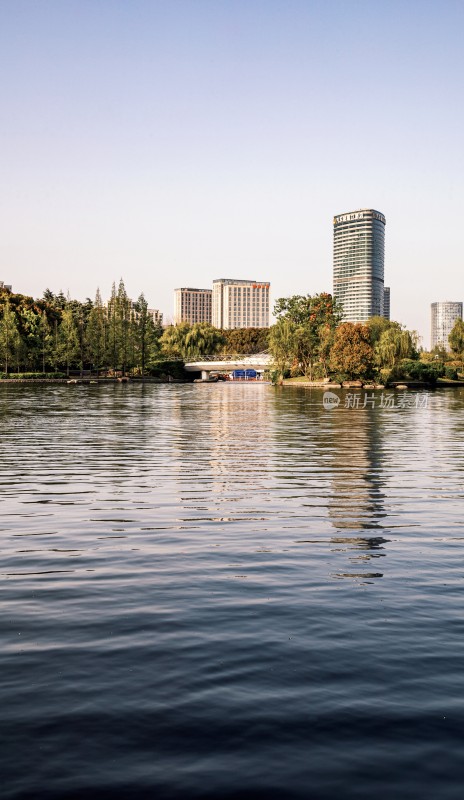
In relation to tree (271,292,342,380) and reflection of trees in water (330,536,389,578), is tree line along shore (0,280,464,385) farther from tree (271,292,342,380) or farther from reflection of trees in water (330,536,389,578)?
reflection of trees in water (330,536,389,578)

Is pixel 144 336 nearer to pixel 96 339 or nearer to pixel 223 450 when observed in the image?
pixel 96 339

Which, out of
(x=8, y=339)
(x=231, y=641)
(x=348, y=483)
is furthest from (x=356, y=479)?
(x=8, y=339)

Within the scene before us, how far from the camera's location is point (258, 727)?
741 cm

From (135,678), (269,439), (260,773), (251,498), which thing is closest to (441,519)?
(251,498)

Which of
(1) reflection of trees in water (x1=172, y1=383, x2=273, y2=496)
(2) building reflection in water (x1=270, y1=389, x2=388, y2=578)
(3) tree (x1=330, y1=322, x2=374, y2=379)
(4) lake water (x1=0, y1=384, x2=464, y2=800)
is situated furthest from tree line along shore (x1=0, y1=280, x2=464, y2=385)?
(4) lake water (x1=0, y1=384, x2=464, y2=800)

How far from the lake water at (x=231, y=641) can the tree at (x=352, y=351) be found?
113 meters

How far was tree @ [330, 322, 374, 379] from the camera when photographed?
13600cm

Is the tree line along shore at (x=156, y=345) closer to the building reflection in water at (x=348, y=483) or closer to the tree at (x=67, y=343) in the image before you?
the tree at (x=67, y=343)

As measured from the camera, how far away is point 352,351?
13638 centimetres

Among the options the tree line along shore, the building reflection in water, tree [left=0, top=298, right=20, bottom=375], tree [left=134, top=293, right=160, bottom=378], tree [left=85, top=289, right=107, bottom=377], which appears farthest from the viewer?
tree [left=134, top=293, right=160, bottom=378]

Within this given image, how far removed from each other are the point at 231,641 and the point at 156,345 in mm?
180742

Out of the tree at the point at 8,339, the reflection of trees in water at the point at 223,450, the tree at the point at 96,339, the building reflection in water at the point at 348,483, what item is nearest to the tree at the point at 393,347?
the tree at the point at 96,339

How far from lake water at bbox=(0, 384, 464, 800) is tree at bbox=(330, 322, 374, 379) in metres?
113

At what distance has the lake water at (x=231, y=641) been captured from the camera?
668cm
